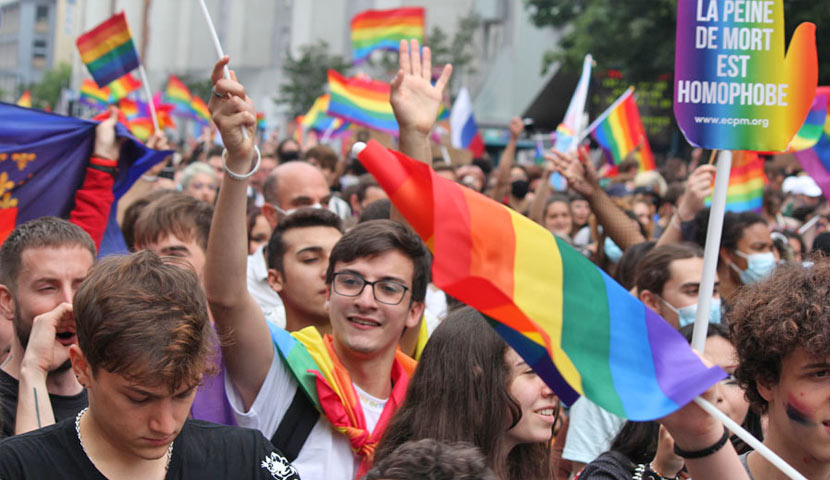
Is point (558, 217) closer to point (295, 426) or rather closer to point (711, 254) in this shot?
point (295, 426)

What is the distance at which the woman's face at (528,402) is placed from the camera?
3102 millimetres

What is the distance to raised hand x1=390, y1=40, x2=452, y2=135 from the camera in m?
3.99

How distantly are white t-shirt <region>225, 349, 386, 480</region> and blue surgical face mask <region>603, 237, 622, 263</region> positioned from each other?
4041 mm

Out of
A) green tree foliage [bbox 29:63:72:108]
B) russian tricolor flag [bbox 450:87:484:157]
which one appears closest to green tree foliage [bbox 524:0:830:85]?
russian tricolor flag [bbox 450:87:484:157]

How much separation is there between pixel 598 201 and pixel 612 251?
568 mm

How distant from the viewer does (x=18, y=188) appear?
5.35m

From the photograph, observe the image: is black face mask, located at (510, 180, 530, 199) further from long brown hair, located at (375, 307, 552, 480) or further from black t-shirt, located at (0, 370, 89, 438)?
black t-shirt, located at (0, 370, 89, 438)

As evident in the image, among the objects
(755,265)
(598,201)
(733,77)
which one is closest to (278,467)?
(733,77)

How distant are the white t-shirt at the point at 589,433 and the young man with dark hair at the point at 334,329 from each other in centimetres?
87

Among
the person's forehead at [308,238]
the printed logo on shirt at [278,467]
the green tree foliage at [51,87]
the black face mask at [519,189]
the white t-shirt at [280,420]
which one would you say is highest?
the person's forehead at [308,238]

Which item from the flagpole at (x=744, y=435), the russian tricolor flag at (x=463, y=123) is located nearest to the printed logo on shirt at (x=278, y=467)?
the flagpole at (x=744, y=435)

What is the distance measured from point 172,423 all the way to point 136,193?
4.95 m

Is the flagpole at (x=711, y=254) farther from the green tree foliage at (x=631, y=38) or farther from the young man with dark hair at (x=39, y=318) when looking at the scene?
the green tree foliage at (x=631, y=38)

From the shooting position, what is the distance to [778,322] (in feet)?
8.03
